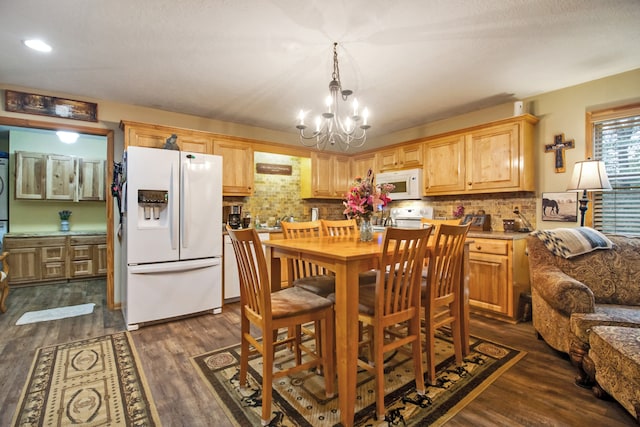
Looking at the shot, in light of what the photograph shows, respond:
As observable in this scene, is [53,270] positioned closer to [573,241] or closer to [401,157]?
[401,157]

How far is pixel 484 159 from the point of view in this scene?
356 cm

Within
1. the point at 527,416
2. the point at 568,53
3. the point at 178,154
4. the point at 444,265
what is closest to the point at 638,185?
the point at 568,53

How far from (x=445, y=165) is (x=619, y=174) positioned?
1612 mm

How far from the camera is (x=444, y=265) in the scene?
203cm

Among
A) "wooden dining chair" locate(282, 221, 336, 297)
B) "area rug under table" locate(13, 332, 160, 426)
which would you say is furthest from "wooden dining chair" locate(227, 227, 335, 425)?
"area rug under table" locate(13, 332, 160, 426)

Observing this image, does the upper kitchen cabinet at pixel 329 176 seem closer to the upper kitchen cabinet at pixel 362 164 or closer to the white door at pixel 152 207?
the upper kitchen cabinet at pixel 362 164

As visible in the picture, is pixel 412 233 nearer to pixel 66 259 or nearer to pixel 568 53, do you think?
pixel 568 53

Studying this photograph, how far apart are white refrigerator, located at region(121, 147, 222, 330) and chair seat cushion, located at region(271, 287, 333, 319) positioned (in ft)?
5.60

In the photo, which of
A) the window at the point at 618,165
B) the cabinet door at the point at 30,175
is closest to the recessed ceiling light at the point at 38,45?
the cabinet door at the point at 30,175

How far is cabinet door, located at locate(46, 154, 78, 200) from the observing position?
5004 mm

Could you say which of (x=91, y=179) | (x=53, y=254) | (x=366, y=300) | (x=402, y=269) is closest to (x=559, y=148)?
(x=402, y=269)

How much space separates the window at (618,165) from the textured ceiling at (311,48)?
43 cm

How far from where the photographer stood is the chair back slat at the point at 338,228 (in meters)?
2.91

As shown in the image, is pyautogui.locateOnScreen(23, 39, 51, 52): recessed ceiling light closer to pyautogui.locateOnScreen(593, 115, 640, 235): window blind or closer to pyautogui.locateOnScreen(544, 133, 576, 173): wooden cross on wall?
pyautogui.locateOnScreen(544, 133, 576, 173): wooden cross on wall
